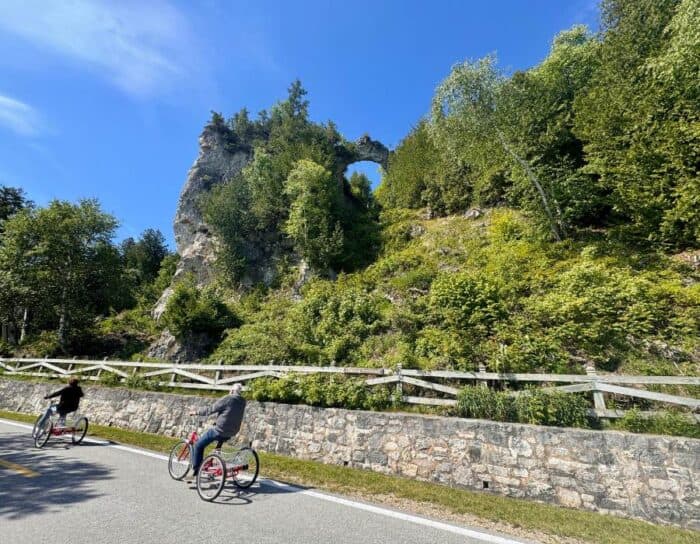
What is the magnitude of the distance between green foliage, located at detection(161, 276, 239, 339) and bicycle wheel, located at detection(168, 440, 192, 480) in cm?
1645

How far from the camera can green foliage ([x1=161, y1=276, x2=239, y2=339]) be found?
2164 cm

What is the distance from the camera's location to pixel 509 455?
673 centimetres

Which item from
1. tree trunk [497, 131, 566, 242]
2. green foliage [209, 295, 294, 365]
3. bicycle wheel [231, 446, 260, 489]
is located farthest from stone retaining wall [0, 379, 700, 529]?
tree trunk [497, 131, 566, 242]

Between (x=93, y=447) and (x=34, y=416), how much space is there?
29.6ft

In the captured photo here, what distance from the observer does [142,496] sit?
5.45 metres

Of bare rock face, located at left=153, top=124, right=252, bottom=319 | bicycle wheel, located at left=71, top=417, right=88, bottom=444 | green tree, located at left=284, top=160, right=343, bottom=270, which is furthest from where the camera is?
bare rock face, located at left=153, top=124, right=252, bottom=319

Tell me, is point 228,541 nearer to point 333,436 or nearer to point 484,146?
point 333,436

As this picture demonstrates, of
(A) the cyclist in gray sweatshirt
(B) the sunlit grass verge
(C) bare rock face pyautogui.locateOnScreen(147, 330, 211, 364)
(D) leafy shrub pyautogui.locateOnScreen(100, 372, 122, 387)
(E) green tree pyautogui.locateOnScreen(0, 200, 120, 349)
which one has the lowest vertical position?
(B) the sunlit grass verge

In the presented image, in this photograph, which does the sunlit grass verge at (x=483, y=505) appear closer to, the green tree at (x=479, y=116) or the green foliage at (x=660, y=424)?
the green foliage at (x=660, y=424)

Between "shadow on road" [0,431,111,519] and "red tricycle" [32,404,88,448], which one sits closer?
"shadow on road" [0,431,111,519]

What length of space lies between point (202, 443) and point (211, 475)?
0.56 metres

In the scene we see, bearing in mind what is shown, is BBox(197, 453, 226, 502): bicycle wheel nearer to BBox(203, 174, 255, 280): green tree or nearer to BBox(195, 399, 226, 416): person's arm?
BBox(195, 399, 226, 416): person's arm

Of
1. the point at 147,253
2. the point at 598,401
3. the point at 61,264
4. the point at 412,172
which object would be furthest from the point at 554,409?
the point at 147,253

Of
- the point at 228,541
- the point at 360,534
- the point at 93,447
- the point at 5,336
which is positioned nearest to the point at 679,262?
the point at 360,534
